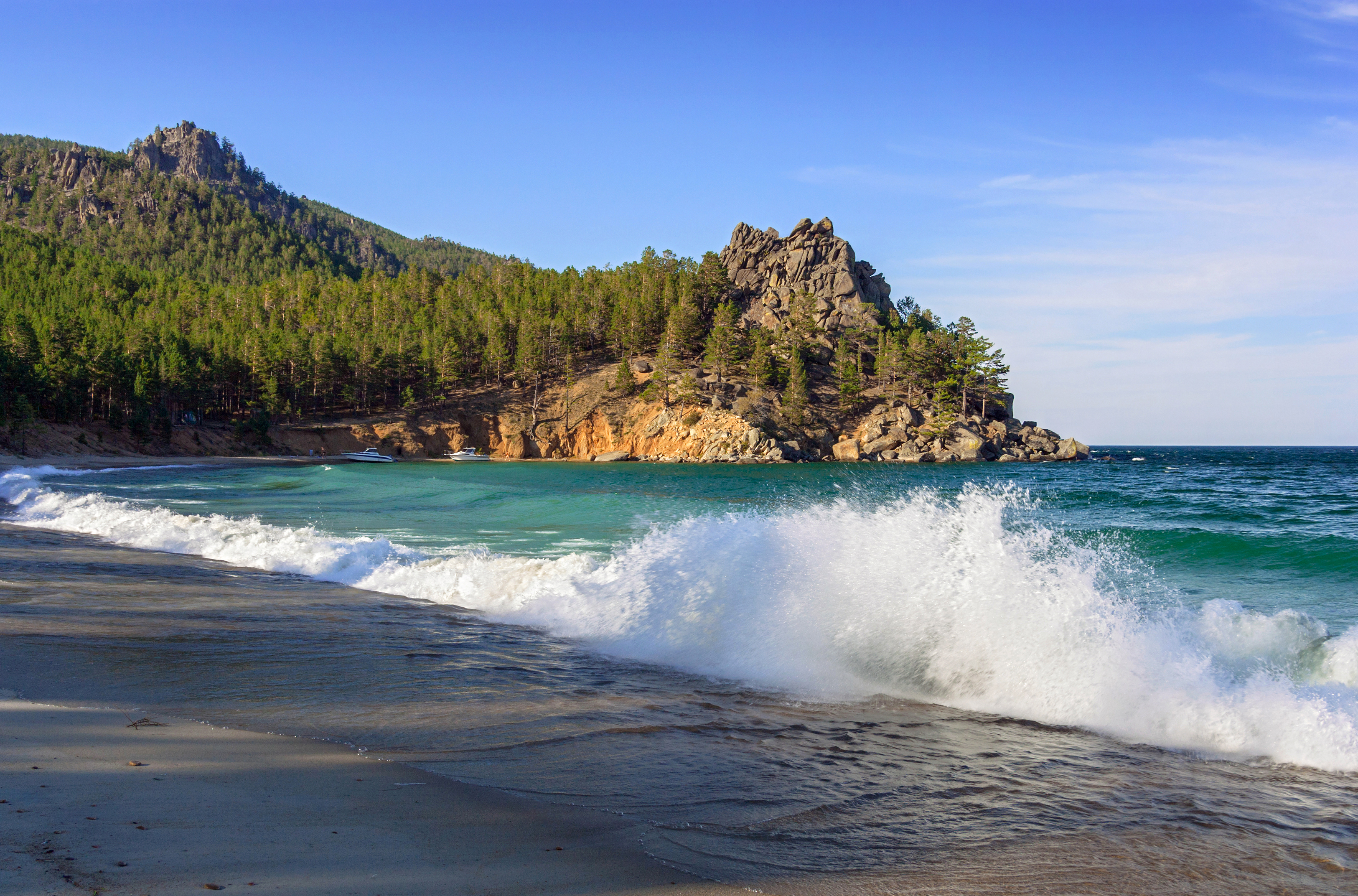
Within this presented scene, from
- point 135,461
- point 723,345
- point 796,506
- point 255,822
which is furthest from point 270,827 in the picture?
point 723,345

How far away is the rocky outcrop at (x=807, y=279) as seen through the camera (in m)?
126

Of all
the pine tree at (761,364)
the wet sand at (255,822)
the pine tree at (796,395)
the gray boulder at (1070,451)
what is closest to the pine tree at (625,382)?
the pine tree at (761,364)

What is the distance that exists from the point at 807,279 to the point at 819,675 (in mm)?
129706

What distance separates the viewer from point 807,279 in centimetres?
13238

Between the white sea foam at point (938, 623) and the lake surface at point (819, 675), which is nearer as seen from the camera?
the lake surface at point (819, 675)

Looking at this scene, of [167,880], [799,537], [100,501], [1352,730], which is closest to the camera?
[167,880]

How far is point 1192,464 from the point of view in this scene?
76.1 m

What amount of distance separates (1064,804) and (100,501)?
3117 centimetres

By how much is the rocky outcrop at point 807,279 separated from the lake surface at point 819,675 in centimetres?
11165

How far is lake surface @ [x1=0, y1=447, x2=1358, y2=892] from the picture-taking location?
16.6ft

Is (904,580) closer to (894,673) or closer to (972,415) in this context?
(894,673)

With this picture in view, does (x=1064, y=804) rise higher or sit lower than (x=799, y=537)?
lower

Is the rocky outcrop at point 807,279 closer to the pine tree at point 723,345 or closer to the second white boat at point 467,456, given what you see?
the pine tree at point 723,345

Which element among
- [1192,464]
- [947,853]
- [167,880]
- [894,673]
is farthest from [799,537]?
[1192,464]
